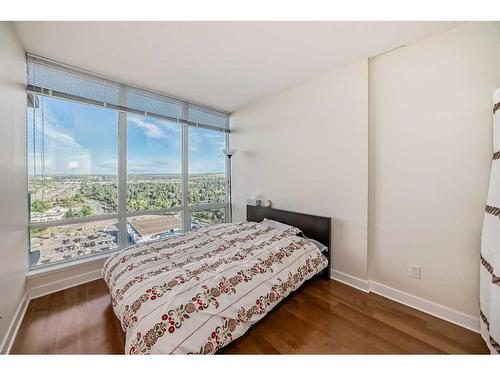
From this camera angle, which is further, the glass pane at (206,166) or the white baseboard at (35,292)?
the glass pane at (206,166)

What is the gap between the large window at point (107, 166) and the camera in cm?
206

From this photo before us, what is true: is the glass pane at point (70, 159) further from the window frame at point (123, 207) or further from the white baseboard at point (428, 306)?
the white baseboard at point (428, 306)

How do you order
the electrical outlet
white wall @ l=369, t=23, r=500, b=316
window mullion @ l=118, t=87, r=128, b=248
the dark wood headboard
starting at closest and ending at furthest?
white wall @ l=369, t=23, r=500, b=316, the electrical outlet, the dark wood headboard, window mullion @ l=118, t=87, r=128, b=248

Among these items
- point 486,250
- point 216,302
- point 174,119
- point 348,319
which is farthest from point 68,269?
point 486,250

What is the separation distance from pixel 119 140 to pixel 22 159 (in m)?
0.93

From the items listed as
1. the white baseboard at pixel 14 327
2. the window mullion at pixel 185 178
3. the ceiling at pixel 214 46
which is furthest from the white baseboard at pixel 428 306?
the white baseboard at pixel 14 327

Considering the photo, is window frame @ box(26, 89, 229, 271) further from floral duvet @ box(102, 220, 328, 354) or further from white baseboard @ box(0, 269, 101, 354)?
floral duvet @ box(102, 220, 328, 354)

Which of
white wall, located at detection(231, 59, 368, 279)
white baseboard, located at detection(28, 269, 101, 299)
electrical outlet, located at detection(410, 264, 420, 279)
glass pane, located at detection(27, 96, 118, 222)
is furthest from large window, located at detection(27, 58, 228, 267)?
electrical outlet, located at detection(410, 264, 420, 279)

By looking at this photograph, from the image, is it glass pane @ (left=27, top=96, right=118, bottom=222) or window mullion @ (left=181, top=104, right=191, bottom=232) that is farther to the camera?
window mullion @ (left=181, top=104, right=191, bottom=232)

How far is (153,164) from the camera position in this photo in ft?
9.34

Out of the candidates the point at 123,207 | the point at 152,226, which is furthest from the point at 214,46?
the point at 152,226

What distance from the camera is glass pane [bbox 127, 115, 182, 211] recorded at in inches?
104

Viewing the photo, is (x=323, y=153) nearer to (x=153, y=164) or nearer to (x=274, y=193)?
(x=274, y=193)

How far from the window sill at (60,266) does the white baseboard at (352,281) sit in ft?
9.05
